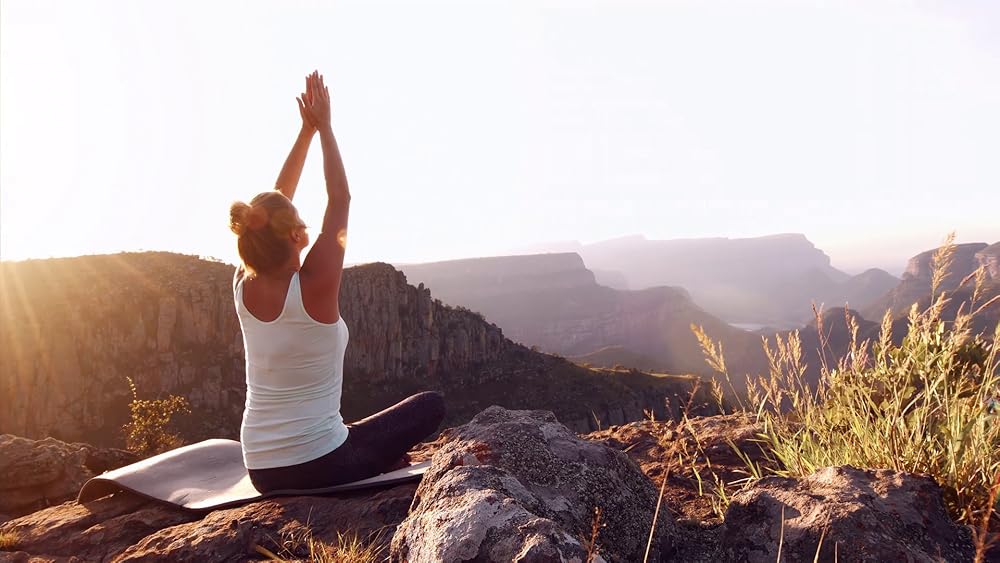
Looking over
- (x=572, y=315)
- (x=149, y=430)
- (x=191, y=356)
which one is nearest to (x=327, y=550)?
(x=149, y=430)

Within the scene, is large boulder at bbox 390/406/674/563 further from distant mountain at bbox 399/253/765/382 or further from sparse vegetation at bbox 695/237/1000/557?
distant mountain at bbox 399/253/765/382

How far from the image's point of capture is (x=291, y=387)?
164 inches

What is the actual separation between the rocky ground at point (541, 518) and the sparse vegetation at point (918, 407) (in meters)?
0.29

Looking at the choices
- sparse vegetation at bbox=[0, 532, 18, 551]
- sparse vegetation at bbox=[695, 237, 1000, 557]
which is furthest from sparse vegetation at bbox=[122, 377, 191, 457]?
sparse vegetation at bbox=[695, 237, 1000, 557]

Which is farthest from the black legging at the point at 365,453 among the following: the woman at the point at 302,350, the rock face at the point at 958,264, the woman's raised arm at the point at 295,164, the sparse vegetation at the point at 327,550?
the rock face at the point at 958,264

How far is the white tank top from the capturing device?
4.03 meters

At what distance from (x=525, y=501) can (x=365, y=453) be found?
2136mm

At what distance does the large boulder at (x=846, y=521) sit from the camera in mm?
2547

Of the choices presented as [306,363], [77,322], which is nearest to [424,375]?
[77,322]

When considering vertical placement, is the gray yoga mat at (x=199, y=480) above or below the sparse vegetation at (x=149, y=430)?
above

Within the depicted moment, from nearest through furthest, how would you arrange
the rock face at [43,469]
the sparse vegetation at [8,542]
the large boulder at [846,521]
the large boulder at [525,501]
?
the large boulder at [525,501], the large boulder at [846,521], the sparse vegetation at [8,542], the rock face at [43,469]

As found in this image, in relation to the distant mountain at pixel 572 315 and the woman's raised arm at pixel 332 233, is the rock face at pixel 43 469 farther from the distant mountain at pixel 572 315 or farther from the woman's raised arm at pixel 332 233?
the distant mountain at pixel 572 315

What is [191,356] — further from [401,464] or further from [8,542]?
[401,464]

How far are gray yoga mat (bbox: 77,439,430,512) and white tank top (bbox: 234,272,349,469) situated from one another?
0.31 metres
